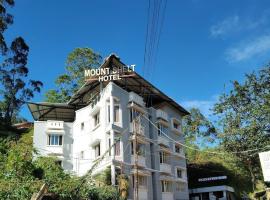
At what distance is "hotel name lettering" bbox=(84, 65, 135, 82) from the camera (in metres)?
31.7

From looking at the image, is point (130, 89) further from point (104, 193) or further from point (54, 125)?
point (104, 193)

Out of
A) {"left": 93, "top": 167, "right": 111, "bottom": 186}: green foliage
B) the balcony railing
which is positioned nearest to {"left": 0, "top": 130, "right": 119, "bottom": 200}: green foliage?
{"left": 93, "top": 167, "right": 111, "bottom": 186}: green foliage

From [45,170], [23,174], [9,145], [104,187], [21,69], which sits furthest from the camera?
[21,69]

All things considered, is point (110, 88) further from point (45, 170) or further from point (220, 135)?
point (220, 135)

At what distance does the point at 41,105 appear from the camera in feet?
126

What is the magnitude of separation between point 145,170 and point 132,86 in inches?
346

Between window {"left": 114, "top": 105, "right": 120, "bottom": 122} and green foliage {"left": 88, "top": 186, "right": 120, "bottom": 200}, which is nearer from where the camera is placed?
green foliage {"left": 88, "top": 186, "right": 120, "bottom": 200}

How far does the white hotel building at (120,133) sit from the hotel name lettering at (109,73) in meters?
0.58

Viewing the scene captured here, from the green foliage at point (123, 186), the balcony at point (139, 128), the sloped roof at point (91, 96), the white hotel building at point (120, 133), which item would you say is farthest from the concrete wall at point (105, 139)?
the sloped roof at point (91, 96)

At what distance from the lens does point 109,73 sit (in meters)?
31.8

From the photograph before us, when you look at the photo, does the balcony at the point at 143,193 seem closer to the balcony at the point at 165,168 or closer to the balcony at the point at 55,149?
the balcony at the point at 165,168

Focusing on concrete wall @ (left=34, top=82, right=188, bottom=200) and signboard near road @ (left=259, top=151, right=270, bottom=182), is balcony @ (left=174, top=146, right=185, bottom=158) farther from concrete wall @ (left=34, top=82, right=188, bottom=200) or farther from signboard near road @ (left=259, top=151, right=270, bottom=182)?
signboard near road @ (left=259, top=151, right=270, bottom=182)

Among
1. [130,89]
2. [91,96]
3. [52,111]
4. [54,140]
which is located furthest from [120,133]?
[52,111]

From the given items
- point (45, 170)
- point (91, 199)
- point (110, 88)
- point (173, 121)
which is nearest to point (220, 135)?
point (173, 121)
